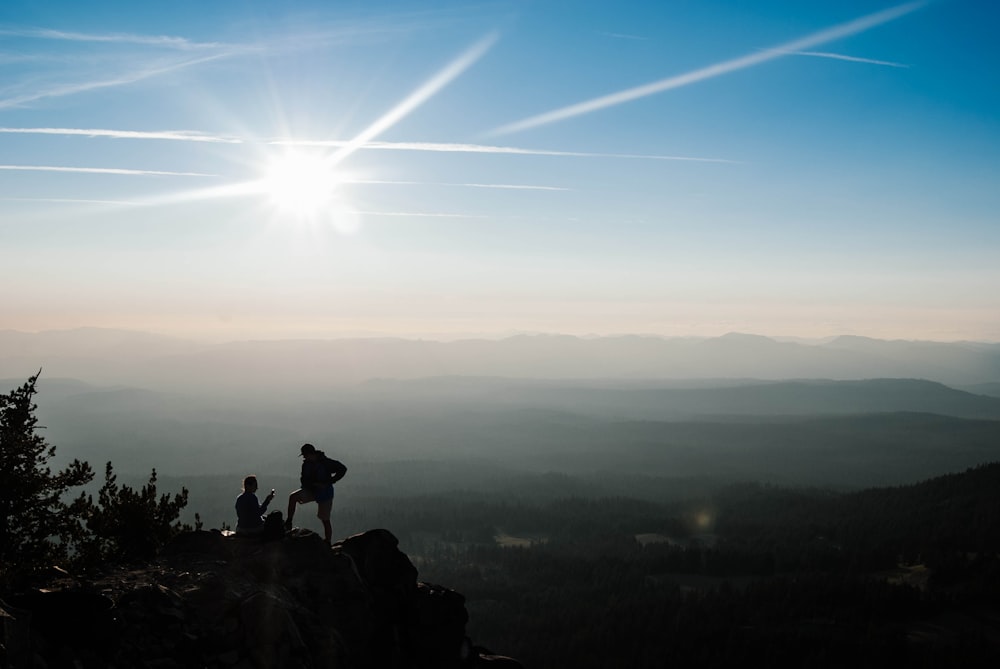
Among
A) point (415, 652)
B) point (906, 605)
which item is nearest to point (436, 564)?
point (906, 605)

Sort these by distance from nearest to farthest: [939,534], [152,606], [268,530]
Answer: [152,606], [268,530], [939,534]

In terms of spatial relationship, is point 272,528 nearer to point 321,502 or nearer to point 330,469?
point 321,502

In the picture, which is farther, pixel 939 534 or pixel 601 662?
pixel 939 534

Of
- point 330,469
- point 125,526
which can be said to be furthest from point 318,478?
point 125,526

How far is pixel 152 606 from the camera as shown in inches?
774

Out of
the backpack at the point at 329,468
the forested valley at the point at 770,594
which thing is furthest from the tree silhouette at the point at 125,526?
the forested valley at the point at 770,594

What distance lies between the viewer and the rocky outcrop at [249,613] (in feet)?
56.9

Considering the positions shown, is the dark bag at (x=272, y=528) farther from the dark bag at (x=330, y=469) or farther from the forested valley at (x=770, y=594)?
the forested valley at (x=770, y=594)

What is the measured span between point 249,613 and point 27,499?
52.9 feet

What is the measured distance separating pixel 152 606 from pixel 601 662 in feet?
319

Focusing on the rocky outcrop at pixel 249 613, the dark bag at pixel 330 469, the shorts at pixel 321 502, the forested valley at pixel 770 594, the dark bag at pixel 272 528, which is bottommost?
the forested valley at pixel 770 594

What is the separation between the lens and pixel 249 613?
67.7 ft

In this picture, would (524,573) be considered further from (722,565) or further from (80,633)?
(80,633)

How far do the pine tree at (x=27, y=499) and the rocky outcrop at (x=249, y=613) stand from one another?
825 centimetres
